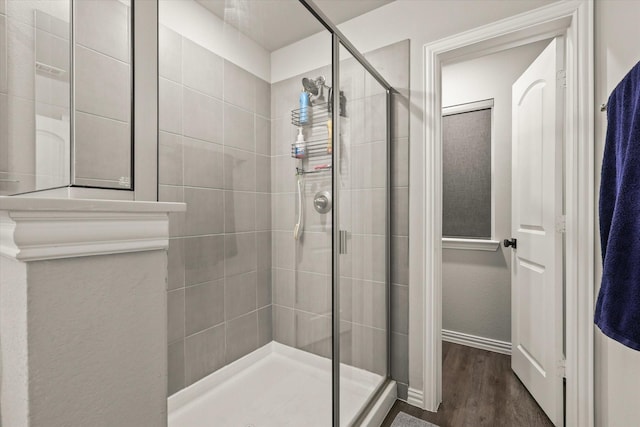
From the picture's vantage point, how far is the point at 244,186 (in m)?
1.00

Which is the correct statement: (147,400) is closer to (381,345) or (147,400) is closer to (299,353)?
(299,353)

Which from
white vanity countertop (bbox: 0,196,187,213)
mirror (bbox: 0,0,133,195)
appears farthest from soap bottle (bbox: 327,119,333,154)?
white vanity countertop (bbox: 0,196,187,213)

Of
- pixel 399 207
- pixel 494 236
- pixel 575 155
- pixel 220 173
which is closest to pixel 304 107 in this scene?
pixel 220 173

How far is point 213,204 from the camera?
0.93 metres

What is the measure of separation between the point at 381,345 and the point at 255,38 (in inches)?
66.5

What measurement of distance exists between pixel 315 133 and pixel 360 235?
0.62 m

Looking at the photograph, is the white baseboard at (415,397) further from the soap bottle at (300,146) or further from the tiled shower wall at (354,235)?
the soap bottle at (300,146)

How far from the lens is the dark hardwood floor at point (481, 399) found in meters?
1.69

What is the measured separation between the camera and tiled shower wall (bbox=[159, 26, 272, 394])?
2.82ft

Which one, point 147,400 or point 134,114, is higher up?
point 134,114

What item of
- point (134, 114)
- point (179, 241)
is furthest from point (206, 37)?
point (179, 241)

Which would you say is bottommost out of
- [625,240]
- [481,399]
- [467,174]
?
[481,399]

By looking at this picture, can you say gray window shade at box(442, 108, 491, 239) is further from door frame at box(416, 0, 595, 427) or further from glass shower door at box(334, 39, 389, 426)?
glass shower door at box(334, 39, 389, 426)

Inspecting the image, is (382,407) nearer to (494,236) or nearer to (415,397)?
(415,397)
